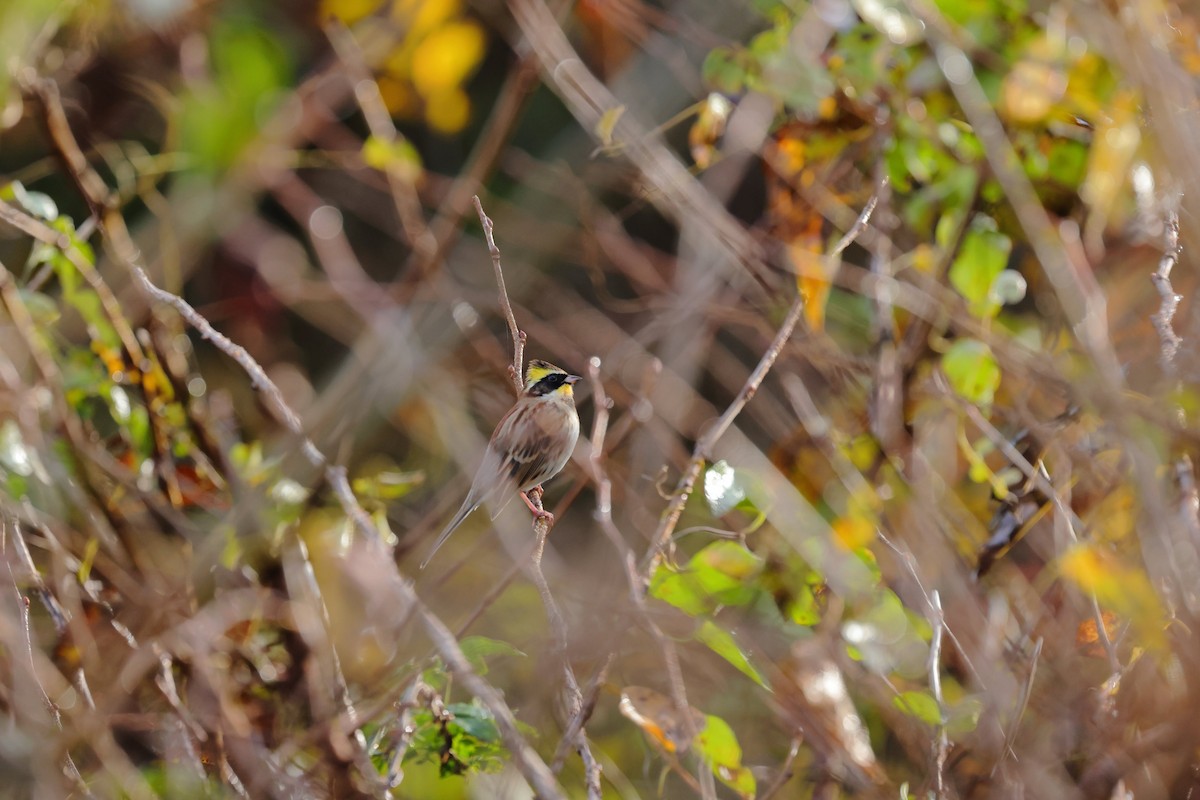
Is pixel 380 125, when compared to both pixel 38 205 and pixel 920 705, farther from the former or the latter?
pixel 920 705

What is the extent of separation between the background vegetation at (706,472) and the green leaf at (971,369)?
0.03 feet

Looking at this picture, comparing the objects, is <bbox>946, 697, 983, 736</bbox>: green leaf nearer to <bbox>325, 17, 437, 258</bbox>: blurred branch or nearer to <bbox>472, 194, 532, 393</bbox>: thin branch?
<bbox>472, 194, 532, 393</bbox>: thin branch

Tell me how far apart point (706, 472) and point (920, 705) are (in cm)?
56

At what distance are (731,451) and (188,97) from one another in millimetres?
2222

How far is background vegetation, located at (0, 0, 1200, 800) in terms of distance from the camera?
188 cm

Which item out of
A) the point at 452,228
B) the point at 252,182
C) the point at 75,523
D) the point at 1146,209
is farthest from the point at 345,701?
the point at 252,182

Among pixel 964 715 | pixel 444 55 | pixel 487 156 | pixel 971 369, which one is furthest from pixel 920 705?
pixel 444 55

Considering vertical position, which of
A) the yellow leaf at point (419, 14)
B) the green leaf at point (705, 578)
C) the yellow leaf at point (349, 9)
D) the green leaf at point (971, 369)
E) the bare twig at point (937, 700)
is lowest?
the bare twig at point (937, 700)

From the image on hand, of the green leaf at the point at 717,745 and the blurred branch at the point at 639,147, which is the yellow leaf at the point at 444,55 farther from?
the green leaf at the point at 717,745

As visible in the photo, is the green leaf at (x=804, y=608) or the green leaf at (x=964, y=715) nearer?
the green leaf at (x=964, y=715)

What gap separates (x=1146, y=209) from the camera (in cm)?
242

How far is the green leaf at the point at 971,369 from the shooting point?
7.08 feet

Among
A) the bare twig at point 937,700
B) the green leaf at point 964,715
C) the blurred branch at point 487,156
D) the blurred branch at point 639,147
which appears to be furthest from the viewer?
the blurred branch at point 487,156

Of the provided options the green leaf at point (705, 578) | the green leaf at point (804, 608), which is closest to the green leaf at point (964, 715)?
the green leaf at point (804, 608)
